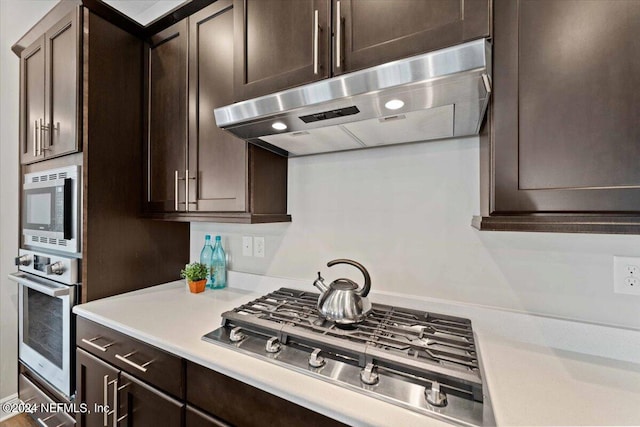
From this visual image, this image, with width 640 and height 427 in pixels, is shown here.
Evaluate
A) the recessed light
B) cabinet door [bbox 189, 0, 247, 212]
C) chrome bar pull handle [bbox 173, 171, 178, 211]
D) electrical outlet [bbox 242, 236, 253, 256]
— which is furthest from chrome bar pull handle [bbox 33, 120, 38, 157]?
the recessed light

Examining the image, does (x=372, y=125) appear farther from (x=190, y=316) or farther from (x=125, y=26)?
(x=125, y=26)

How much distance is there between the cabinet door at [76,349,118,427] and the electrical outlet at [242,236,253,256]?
77cm

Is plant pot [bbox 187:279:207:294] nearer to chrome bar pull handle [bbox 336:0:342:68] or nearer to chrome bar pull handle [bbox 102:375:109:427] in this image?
chrome bar pull handle [bbox 102:375:109:427]

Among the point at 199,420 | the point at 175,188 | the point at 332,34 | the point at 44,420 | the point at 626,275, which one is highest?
the point at 332,34

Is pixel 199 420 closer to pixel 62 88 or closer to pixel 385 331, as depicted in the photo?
pixel 385 331

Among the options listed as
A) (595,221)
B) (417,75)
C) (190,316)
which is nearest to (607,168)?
(595,221)

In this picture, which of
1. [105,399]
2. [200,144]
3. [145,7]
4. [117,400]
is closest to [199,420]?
[117,400]

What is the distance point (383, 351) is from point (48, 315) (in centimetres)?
182

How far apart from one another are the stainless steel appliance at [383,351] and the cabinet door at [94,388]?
0.58 m

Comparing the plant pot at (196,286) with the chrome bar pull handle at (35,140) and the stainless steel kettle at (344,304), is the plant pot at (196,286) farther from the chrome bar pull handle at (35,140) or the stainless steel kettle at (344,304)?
the chrome bar pull handle at (35,140)

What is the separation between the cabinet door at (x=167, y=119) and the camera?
146cm

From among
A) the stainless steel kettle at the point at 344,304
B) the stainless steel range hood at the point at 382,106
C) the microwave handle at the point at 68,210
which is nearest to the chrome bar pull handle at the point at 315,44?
the stainless steel range hood at the point at 382,106

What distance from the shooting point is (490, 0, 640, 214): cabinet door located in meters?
0.65

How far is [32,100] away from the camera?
171cm
